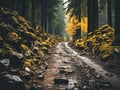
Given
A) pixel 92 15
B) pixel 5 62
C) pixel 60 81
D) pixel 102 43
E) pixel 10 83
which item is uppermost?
pixel 92 15

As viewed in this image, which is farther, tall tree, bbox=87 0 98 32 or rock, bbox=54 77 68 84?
tall tree, bbox=87 0 98 32

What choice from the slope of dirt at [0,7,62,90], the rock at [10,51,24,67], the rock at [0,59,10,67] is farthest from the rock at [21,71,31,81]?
the rock at [0,59,10,67]

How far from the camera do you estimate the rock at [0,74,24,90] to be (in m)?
8.52

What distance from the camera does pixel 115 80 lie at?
10.5 m

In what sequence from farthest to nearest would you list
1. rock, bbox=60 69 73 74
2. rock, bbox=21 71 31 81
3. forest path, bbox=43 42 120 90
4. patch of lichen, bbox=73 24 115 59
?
1. patch of lichen, bbox=73 24 115 59
2. rock, bbox=60 69 73 74
3. rock, bbox=21 71 31 81
4. forest path, bbox=43 42 120 90

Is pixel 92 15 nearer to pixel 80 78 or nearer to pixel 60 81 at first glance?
pixel 80 78

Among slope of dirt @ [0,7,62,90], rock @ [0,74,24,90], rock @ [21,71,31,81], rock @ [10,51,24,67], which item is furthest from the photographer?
Answer: rock @ [10,51,24,67]

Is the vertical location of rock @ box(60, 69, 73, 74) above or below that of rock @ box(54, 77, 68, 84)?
above

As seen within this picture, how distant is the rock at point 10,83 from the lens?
28.0 ft

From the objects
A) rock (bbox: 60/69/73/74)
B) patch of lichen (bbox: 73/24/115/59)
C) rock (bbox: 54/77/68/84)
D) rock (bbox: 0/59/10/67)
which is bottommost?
rock (bbox: 54/77/68/84)

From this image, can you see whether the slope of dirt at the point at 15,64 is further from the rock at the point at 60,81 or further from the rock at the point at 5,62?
the rock at the point at 60,81

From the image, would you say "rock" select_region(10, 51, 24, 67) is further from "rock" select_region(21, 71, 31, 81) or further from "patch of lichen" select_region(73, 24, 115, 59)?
"patch of lichen" select_region(73, 24, 115, 59)

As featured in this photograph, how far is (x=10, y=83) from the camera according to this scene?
8.62m

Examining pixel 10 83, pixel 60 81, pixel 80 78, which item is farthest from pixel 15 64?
pixel 80 78
